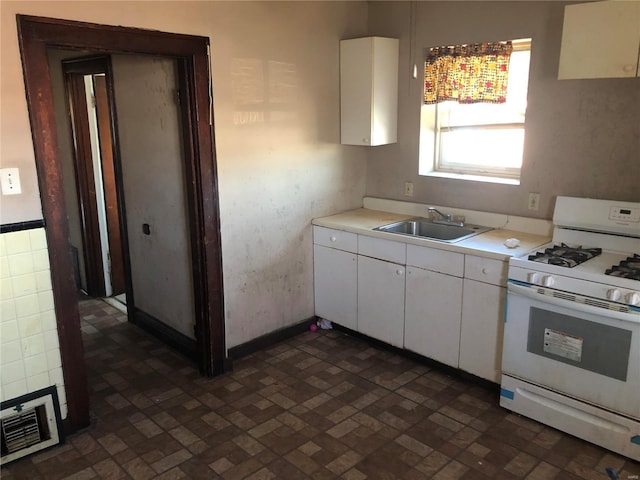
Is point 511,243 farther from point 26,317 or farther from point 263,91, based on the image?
point 26,317

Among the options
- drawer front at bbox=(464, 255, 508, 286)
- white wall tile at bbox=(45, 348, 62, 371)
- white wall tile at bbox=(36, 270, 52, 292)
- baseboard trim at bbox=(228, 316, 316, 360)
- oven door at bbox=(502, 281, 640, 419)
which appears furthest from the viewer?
baseboard trim at bbox=(228, 316, 316, 360)

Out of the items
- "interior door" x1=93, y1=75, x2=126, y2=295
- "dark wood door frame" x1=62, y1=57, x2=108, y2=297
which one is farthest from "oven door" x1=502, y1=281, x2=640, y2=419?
"dark wood door frame" x1=62, y1=57, x2=108, y2=297

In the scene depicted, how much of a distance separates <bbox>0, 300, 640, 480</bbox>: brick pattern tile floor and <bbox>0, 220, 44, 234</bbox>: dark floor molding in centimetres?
114

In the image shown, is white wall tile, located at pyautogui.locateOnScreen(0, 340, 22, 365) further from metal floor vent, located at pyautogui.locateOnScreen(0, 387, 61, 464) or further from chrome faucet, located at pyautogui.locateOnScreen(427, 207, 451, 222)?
chrome faucet, located at pyautogui.locateOnScreen(427, 207, 451, 222)

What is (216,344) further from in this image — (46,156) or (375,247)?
(46,156)

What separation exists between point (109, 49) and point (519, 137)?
8.27ft

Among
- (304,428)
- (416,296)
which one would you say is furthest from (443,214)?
(304,428)

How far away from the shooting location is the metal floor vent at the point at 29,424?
2510mm

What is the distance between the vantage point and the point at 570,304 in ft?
8.20

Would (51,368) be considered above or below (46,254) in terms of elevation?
below

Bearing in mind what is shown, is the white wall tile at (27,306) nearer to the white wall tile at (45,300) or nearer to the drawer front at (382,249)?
the white wall tile at (45,300)

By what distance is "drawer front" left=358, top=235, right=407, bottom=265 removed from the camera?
10.9ft

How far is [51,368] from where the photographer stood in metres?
2.62

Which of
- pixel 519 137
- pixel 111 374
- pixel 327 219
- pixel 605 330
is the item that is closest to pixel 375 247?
pixel 327 219
